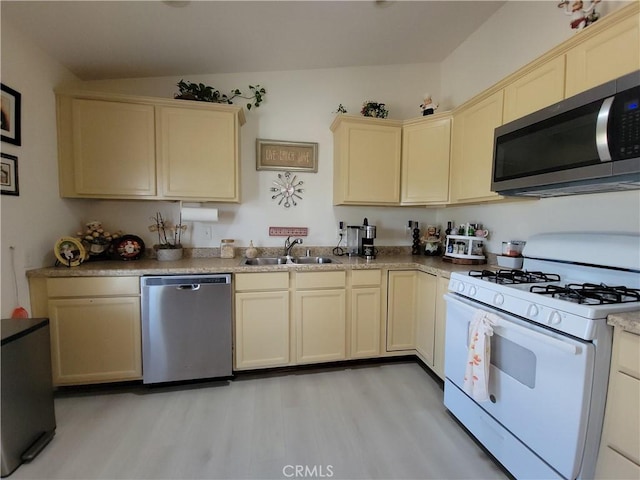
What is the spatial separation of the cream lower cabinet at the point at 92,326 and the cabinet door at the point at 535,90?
9.32ft

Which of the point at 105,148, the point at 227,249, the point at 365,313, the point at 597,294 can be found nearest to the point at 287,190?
the point at 227,249

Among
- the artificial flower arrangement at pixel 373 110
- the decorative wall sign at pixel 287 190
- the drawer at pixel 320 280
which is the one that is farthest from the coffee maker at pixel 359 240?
the artificial flower arrangement at pixel 373 110

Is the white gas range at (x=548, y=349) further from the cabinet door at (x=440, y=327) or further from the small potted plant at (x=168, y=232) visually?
the small potted plant at (x=168, y=232)

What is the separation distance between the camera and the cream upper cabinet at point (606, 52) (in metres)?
1.21

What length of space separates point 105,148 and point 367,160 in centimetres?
219

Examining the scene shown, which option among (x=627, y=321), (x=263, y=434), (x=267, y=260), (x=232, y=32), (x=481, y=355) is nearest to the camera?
(x=627, y=321)

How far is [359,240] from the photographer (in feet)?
9.27

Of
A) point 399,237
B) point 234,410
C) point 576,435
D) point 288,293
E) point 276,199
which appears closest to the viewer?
point 576,435

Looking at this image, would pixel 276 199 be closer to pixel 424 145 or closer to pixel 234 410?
pixel 424 145

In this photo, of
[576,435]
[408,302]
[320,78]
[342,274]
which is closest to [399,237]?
[408,302]

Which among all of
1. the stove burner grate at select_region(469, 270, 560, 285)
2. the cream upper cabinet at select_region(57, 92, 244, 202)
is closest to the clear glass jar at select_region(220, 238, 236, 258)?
the cream upper cabinet at select_region(57, 92, 244, 202)

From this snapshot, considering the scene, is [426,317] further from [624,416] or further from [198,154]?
[198,154]

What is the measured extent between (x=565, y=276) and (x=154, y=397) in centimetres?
283

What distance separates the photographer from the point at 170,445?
61.6 inches
